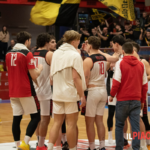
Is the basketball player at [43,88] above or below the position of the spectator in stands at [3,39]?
below

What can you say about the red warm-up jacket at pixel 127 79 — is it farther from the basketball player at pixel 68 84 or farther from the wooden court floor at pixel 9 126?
the wooden court floor at pixel 9 126

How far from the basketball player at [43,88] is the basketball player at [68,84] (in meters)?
0.65

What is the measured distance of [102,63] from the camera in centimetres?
461

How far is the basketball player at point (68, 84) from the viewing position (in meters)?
3.92

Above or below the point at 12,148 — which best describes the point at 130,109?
above

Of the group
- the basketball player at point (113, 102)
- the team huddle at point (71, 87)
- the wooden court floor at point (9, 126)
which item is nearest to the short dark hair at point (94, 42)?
the team huddle at point (71, 87)

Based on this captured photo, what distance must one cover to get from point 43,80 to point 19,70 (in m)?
0.46

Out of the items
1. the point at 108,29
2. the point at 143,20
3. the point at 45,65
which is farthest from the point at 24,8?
the point at 45,65

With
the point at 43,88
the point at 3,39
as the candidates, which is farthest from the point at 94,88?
the point at 3,39

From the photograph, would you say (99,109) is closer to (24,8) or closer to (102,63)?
(102,63)

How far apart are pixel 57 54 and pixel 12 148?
6.61 feet

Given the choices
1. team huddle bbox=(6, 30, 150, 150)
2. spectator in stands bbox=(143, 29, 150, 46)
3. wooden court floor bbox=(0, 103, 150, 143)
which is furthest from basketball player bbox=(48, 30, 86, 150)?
spectator in stands bbox=(143, 29, 150, 46)

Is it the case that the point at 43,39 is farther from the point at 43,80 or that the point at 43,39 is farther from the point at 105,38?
the point at 105,38

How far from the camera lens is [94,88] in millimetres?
4617
